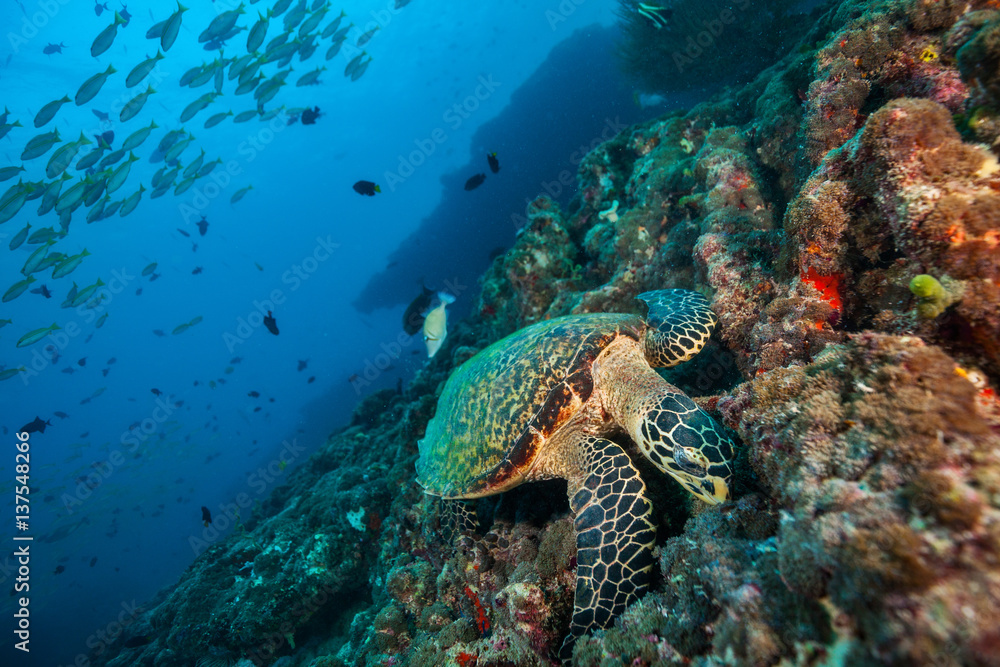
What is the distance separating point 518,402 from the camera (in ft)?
11.0

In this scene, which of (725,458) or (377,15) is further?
(377,15)

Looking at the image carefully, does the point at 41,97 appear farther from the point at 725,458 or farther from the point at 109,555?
the point at 725,458

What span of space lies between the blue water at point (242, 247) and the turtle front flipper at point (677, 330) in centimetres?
1524

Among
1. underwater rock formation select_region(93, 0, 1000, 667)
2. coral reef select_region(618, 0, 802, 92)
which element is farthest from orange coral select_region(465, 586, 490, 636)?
coral reef select_region(618, 0, 802, 92)

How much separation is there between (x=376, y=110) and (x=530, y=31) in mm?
24655

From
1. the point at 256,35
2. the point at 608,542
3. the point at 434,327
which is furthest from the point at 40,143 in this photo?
the point at 608,542

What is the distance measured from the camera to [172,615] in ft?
25.0

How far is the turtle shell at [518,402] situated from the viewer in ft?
10.5

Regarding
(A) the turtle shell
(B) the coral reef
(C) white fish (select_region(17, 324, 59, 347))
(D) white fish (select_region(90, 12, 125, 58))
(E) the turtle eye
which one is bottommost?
(B) the coral reef

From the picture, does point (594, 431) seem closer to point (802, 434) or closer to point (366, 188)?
point (802, 434)

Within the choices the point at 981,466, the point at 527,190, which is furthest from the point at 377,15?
the point at 981,466

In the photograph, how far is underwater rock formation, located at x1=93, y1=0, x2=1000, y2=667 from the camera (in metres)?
0.95

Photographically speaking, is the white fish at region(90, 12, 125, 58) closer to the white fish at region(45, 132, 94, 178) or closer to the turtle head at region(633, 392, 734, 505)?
the white fish at region(45, 132, 94, 178)

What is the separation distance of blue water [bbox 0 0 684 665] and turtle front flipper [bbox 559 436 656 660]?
49.3ft
